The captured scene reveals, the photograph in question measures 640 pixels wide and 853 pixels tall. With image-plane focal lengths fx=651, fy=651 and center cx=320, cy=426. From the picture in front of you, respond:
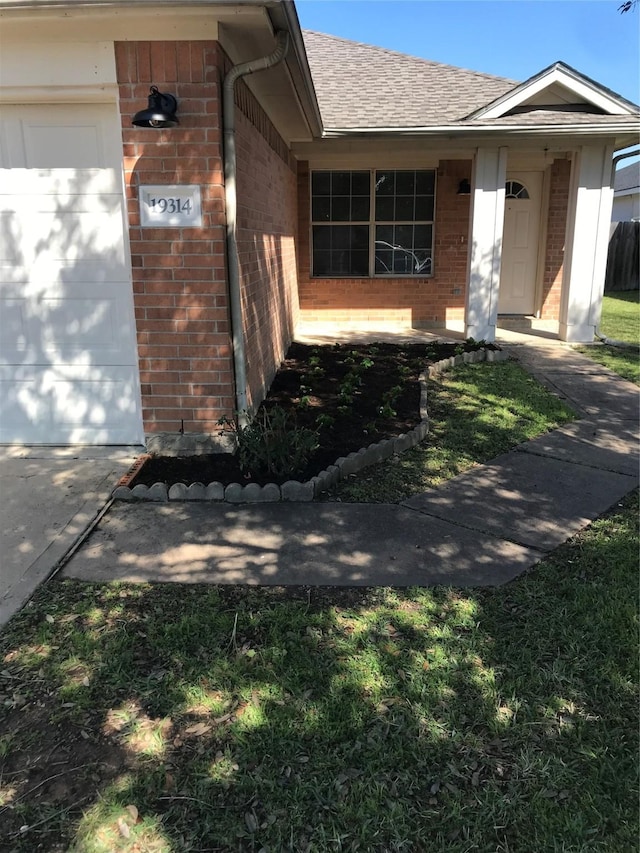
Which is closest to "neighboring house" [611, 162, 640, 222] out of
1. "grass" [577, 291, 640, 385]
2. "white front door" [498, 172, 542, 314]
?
"grass" [577, 291, 640, 385]

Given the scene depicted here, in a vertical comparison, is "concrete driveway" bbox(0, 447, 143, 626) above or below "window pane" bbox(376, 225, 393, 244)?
below

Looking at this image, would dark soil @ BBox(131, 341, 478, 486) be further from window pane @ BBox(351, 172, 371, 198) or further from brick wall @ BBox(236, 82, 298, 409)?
window pane @ BBox(351, 172, 371, 198)

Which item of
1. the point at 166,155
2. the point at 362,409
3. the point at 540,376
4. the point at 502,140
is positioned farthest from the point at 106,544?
the point at 502,140

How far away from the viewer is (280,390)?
738 centimetres

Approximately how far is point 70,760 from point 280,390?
5.32m

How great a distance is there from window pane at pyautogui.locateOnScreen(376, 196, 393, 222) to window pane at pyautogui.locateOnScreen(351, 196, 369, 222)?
0.20 m

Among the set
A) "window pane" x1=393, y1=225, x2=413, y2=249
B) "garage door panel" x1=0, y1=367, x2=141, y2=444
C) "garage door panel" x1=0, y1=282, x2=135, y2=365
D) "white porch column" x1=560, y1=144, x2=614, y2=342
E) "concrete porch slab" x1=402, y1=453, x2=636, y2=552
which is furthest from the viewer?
"window pane" x1=393, y1=225, x2=413, y2=249

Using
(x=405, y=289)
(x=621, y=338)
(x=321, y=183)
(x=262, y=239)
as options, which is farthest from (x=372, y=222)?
(x=262, y=239)

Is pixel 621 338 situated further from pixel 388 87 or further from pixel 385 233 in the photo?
pixel 388 87

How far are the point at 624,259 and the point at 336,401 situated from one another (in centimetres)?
1798

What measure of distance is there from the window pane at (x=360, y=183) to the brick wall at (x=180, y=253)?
7572mm

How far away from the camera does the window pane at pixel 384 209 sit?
1189cm

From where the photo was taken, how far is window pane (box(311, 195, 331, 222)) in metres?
12.0

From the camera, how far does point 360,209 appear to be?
12.0 metres
